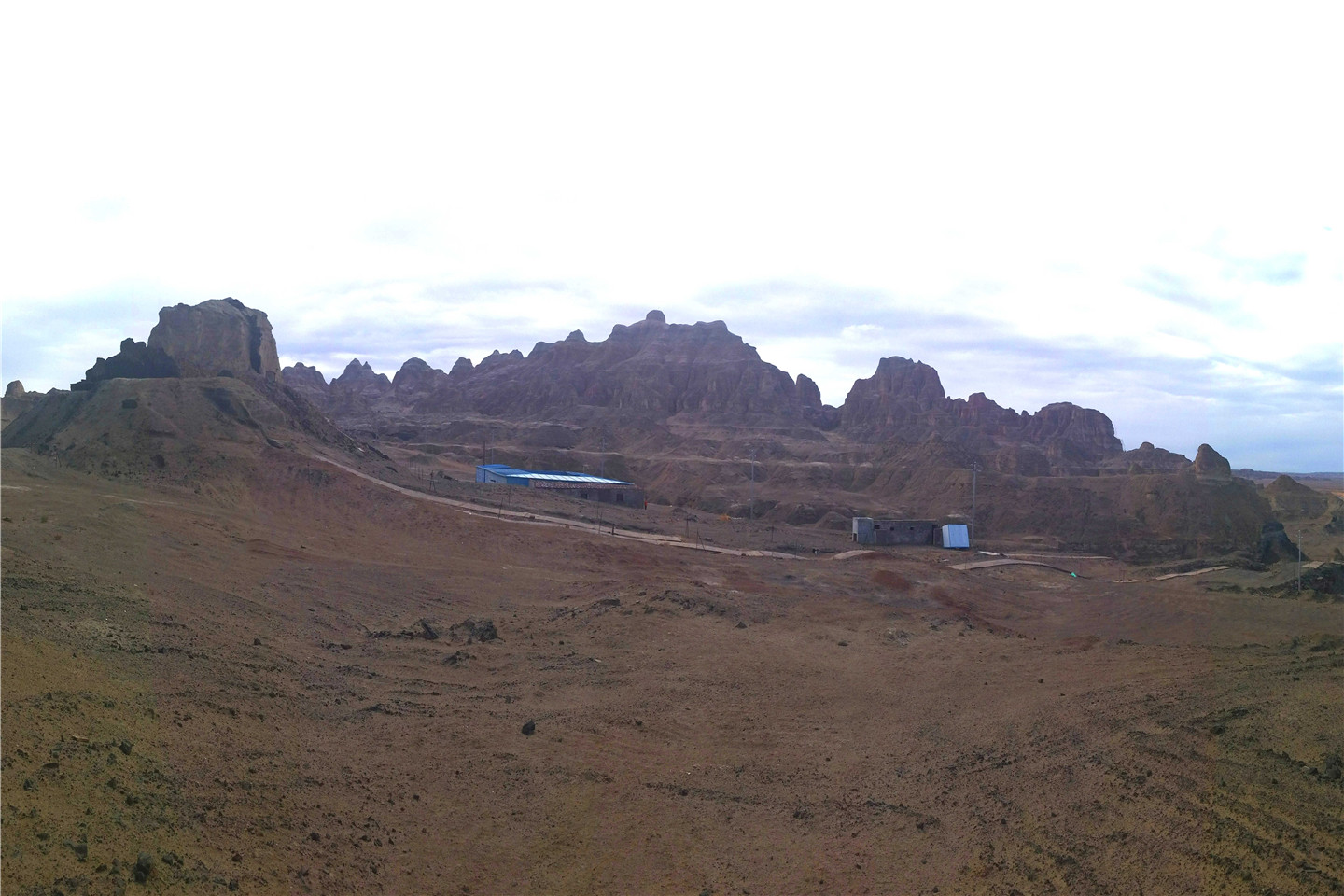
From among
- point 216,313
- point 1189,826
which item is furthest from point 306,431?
point 1189,826

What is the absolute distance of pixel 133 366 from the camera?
5631cm

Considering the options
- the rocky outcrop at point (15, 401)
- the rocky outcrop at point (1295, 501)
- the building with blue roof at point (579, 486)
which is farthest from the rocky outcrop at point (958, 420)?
the rocky outcrop at point (15, 401)

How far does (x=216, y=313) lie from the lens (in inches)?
2611

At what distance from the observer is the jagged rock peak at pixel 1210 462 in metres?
80.9

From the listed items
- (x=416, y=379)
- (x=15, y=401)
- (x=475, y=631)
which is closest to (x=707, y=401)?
(x=416, y=379)

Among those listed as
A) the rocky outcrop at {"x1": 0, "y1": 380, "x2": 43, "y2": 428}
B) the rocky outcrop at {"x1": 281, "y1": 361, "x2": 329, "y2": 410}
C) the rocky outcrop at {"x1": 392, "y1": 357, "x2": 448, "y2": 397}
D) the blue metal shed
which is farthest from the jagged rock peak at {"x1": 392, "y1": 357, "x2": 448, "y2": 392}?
the blue metal shed

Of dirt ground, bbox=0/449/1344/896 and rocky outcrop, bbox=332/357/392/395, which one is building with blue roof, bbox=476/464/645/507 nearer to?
dirt ground, bbox=0/449/1344/896

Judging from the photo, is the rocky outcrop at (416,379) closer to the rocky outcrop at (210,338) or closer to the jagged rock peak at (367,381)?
the jagged rock peak at (367,381)

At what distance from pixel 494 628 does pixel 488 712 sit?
24.2 ft

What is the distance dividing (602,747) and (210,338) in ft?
203

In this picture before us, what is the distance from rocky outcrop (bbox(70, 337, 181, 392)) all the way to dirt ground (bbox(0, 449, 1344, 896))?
108ft

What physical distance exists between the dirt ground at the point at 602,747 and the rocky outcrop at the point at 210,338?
40.7m

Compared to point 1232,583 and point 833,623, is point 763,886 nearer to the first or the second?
→ point 833,623

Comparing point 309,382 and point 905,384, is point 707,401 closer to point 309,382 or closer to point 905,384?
point 905,384
